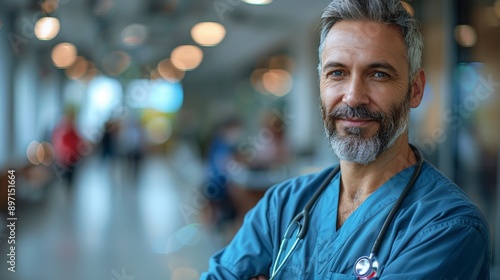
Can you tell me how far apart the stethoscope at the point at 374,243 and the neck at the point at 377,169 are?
1.4 inches

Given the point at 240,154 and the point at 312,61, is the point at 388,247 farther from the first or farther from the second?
the point at 312,61

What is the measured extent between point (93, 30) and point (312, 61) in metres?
3.23

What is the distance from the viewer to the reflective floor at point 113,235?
449 centimetres

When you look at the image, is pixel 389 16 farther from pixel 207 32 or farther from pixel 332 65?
pixel 207 32

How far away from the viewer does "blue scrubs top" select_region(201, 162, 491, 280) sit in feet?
3.73

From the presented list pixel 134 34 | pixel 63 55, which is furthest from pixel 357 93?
pixel 63 55

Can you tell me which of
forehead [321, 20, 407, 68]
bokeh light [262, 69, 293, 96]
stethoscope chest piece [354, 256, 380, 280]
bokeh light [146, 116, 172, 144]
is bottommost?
bokeh light [146, 116, 172, 144]

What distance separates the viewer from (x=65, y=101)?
30.8 feet

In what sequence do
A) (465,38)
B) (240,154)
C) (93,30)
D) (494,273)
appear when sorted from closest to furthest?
(494,273)
(465,38)
(240,154)
(93,30)

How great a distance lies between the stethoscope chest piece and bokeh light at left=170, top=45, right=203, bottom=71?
817 centimetres

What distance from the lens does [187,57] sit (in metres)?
10.1

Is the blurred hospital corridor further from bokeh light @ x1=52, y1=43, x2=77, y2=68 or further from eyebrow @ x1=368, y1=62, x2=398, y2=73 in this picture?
eyebrow @ x1=368, y1=62, x2=398, y2=73

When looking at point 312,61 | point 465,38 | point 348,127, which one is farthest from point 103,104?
point 348,127

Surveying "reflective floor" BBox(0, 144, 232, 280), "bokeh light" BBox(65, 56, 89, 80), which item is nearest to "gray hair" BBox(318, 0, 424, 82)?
"reflective floor" BBox(0, 144, 232, 280)
